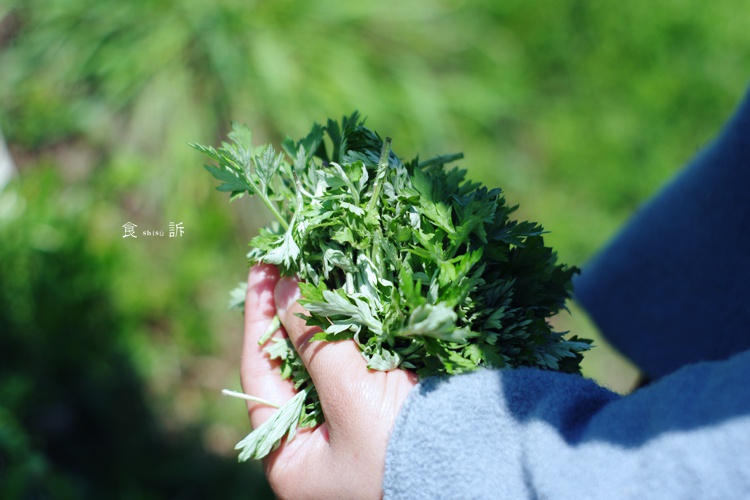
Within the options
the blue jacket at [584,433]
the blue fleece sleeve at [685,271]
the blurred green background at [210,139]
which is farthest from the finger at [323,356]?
the blurred green background at [210,139]

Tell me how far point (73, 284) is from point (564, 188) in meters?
2.47

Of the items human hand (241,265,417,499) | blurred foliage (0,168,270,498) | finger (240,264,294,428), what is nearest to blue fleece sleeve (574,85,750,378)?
human hand (241,265,417,499)

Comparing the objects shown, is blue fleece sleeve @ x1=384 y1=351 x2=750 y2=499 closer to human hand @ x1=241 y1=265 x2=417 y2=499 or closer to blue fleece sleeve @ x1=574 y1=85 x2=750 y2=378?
human hand @ x1=241 y1=265 x2=417 y2=499

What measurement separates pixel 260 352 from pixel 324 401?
0.27 m

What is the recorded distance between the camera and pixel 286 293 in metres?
1.31

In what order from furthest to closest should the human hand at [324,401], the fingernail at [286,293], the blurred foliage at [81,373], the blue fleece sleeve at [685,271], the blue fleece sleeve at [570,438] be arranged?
the blurred foliage at [81,373]
the blue fleece sleeve at [685,271]
the fingernail at [286,293]
the human hand at [324,401]
the blue fleece sleeve at [570,438]

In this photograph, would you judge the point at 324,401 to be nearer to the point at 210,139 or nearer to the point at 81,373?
the point at 81,373

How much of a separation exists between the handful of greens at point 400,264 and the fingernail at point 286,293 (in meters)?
0.02

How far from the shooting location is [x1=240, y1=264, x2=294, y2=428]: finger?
1.36m

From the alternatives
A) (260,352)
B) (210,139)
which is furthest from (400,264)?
(210,139)

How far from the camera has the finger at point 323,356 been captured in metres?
1.16

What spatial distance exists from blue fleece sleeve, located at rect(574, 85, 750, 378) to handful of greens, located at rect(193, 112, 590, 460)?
1.60 feet

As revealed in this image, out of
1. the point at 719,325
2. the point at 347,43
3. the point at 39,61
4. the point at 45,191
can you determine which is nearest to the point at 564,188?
the point at 347,43

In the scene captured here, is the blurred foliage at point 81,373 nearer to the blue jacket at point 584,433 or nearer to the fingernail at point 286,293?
the fingernail at point 286,293
